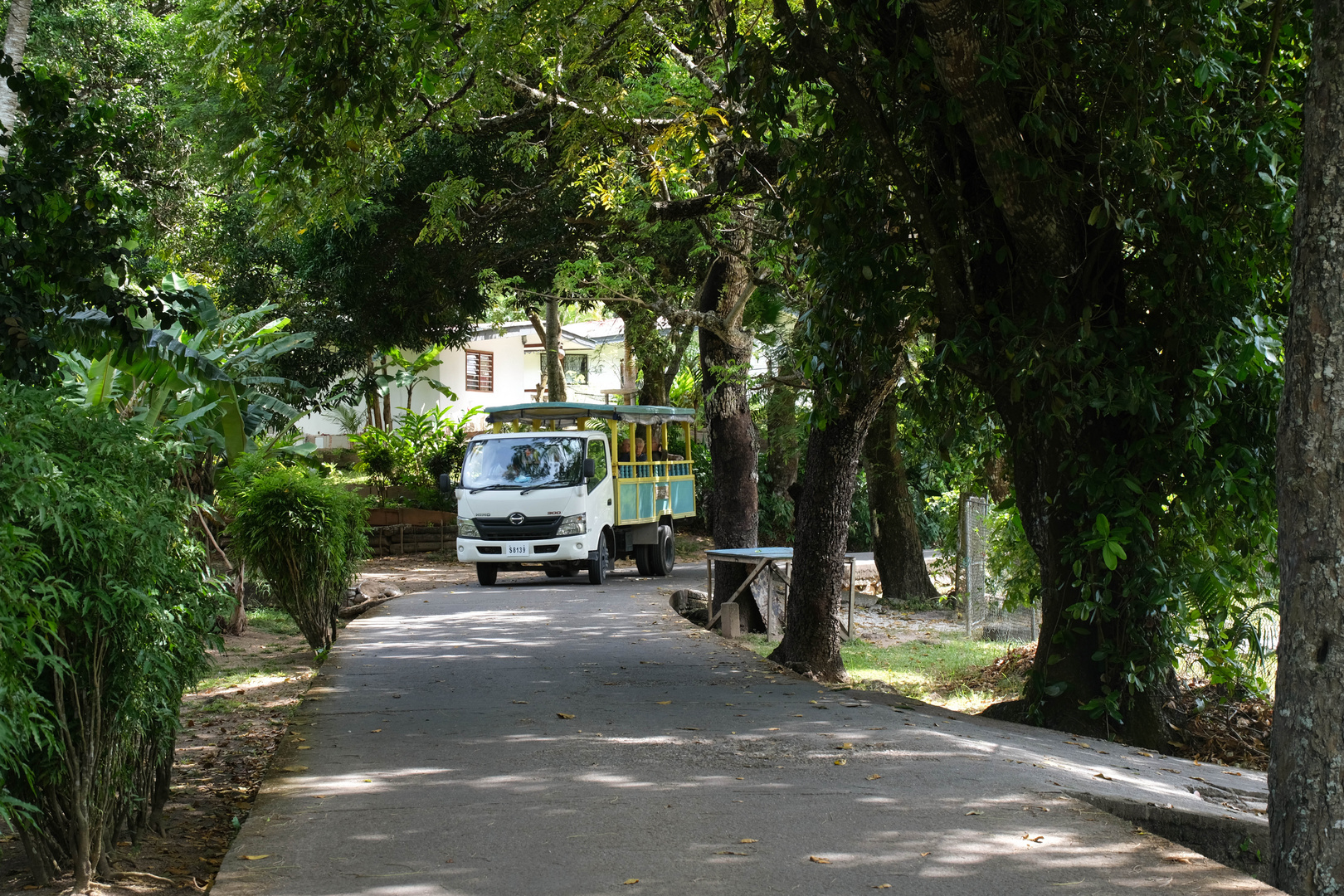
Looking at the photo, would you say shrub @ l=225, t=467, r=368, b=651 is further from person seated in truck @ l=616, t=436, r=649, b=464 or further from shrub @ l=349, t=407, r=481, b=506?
shrub @ l=349, t=407, r=481, b=506

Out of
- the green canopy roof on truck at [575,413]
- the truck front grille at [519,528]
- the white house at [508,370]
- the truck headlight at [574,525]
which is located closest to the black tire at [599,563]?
the truck headlight at [574,525]

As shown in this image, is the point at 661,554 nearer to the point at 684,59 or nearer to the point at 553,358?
the point at 684,59

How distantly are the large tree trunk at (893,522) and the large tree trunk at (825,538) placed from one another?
8.38m

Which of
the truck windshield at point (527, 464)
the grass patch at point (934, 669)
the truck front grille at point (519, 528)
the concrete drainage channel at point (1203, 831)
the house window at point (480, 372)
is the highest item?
the house window at point (480, 372)

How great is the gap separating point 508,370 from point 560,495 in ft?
93.0

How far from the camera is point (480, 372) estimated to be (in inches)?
1772

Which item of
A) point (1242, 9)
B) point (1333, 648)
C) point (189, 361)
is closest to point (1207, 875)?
point (1333, 648)

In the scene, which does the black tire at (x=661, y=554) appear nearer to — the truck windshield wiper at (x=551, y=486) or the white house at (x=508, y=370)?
the truck windshield wiper at (x=551, y=486)

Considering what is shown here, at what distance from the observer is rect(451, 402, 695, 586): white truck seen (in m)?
18.4

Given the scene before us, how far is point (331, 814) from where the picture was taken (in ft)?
→ 18.1

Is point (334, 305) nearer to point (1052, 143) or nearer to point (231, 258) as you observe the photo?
point (231, 258)

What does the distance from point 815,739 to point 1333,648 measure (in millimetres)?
Answer: 3225

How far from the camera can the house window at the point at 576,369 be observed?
47469 millimetres

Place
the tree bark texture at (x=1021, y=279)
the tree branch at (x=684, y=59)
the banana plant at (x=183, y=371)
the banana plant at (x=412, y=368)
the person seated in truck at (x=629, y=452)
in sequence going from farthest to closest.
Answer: the banana plant at (x=412, y=368) → the person seated in truck at (x=629, y=452) → the tree branch at (x=684, y=59) → the tree bark texture at (x=1021, y=279) → the banana plant at (x=183, y=371)
